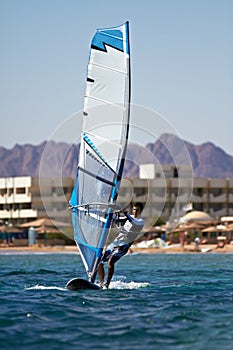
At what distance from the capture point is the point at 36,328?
13430 millimetres

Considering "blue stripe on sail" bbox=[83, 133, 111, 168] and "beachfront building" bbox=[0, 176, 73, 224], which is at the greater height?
"blue stripe on sail" bbox=[83, 133, 111, 168]

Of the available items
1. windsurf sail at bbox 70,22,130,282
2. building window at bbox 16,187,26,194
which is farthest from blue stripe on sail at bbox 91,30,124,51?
building window at bbox 16,187,26,194

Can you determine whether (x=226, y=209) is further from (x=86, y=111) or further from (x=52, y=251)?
(x=86, y=111)

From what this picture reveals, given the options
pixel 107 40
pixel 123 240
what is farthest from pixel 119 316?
pixel 107 40

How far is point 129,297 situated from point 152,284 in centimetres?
365

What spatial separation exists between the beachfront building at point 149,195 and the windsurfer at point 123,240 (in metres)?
70.2

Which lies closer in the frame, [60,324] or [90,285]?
[60,324]

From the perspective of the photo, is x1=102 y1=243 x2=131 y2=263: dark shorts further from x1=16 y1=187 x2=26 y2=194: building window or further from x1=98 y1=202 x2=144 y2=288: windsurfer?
x1=16 y1=187 x2=26 y2=194: building window

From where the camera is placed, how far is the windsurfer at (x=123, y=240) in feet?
61.9

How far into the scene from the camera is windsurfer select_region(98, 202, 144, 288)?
1886 centimetres

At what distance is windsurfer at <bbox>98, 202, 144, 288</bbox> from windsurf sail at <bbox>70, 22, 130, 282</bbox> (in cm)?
37

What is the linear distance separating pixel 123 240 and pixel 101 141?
227 centimetres

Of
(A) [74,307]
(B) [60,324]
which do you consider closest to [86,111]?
(A) [74,307]

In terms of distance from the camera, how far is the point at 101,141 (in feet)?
62.1
